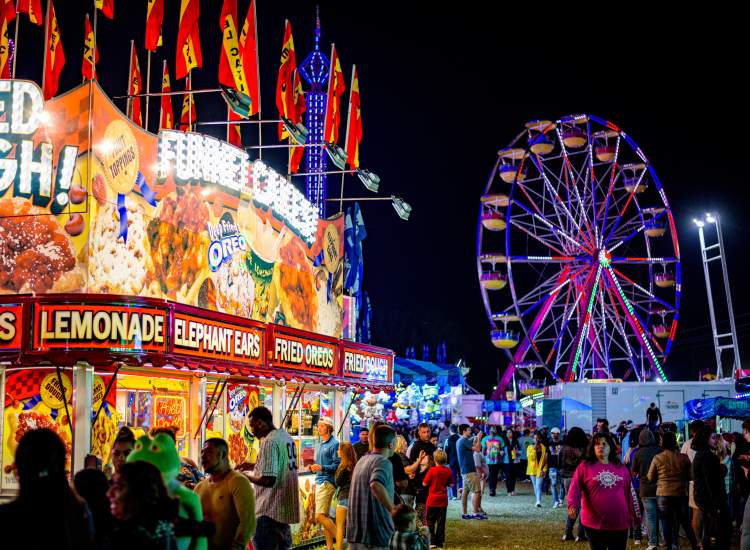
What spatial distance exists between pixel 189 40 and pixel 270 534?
9.44 m

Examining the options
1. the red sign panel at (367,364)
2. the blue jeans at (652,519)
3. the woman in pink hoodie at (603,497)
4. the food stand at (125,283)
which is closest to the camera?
the woman in pink hoodie at (603,497)

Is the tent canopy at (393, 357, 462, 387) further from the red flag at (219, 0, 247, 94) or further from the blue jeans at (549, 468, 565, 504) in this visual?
the red flag at (219, 0, 247, 94)

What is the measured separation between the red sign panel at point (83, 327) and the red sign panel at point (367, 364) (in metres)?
7.11

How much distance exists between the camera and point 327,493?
1247 centimetres

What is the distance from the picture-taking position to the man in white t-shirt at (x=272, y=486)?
8.56 metres

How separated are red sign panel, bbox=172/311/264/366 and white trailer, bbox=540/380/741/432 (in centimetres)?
2003

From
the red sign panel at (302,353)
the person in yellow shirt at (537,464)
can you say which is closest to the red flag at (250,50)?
the red sign panel at (302,353)

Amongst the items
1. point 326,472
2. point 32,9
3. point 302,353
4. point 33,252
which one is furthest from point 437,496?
point 32,9

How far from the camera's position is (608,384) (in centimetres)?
3167

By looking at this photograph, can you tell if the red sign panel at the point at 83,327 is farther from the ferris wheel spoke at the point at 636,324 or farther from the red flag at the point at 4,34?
the ferris wheel spoke at the point at 636,324

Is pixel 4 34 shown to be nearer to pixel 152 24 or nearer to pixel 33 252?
pixel 152 24

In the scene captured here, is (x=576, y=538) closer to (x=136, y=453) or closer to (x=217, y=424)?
(x=217, y=424)

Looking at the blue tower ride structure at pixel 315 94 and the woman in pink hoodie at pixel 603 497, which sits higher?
the blue tower ride structure at pixel 315 94

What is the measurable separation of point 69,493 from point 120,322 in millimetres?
6055
